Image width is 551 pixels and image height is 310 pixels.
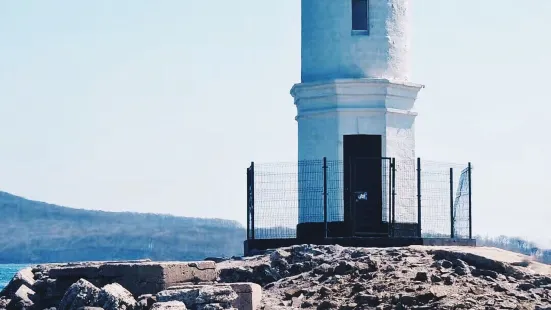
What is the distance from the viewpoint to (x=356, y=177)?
26.1m

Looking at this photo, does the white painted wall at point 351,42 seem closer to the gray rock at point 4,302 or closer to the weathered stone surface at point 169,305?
the gray rock at point 4,302

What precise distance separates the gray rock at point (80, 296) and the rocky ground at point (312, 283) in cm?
1

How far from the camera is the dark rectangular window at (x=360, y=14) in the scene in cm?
2664

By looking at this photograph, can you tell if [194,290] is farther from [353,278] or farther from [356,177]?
[356,177]

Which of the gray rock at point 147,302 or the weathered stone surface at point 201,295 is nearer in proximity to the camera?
the weathered stone surface at point 201,295

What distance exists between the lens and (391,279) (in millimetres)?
19547

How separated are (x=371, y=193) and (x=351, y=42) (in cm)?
301

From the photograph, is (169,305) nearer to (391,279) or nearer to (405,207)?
(391,279)

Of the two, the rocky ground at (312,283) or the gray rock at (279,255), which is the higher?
the gray rock at (279,255)

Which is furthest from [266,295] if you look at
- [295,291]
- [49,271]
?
[49,271]

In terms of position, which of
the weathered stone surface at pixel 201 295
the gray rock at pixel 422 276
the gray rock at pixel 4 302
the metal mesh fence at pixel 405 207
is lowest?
the gray rock at pixel 4 302

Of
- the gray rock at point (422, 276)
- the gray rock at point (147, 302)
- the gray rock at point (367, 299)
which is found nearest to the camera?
the gray rock at point (147, 302)

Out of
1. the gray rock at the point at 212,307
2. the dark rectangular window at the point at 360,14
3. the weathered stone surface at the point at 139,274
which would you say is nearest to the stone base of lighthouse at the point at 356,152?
the dark rectangular window at the point at 360,14

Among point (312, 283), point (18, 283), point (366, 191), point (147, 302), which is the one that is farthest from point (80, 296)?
point (366, 191)
